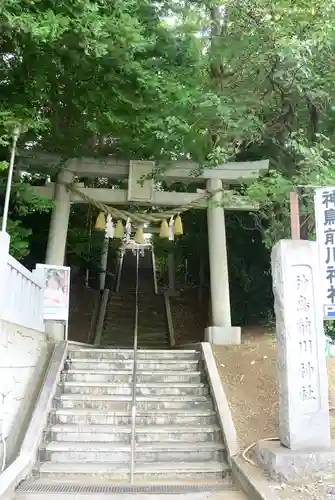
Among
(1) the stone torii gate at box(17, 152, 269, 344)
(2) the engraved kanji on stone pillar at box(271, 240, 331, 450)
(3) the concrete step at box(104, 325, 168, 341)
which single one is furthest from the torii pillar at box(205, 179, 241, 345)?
(2) the engraved kanji on stone pillar at box(271, 240, 331, 450)

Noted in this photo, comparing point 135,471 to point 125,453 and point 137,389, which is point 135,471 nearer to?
point 125,453

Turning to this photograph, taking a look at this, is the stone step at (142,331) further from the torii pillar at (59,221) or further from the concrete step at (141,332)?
the torii pillar at (59,221)

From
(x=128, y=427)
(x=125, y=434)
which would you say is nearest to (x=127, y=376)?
(x=128, y=427)

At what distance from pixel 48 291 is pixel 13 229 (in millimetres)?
1510

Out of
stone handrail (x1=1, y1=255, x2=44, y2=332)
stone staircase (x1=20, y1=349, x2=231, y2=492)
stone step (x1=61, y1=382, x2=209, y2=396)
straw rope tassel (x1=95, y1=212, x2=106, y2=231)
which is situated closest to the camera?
stone staircase (x1=20, y1=349, x2=231, y2=492)

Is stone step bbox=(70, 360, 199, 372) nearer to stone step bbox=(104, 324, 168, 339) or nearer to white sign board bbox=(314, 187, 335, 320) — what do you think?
white sign board bbox=(314, 187, 335, 320)

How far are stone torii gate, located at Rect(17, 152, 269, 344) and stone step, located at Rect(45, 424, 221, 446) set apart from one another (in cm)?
413

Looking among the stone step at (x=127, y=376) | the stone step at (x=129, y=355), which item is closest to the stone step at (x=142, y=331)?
the stone step at (x=129, y=355)

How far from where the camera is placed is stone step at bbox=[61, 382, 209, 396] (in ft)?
24.6

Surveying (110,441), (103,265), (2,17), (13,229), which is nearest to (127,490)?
(110,441)

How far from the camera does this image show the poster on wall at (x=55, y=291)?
9281 millimetres

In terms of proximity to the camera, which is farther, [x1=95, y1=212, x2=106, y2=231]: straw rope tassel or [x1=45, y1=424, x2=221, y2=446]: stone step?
[x1=95, y1=212, x2=106, y2=231]: straw rope tassel

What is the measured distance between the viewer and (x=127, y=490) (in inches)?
211

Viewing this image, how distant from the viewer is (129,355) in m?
8.75
